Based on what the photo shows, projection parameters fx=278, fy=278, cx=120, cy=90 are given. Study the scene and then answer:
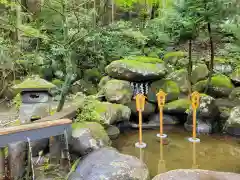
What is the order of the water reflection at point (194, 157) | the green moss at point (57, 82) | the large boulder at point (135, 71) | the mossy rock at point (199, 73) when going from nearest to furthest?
the water reflection at point (194, 157)
the large boulder at point (135, 71)
the green moss at point (57, 82)
the mossy rock at point (199, 73)

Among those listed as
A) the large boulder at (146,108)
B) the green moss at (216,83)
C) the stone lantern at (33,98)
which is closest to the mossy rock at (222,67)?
the green moss at (216,83)

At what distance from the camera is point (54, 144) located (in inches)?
218

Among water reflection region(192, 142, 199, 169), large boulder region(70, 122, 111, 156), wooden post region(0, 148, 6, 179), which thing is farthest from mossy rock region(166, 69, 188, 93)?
wooden post region(0, 148, 6, 179)

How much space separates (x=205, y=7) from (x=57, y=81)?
619 centimetres

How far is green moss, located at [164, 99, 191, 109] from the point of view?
909cm

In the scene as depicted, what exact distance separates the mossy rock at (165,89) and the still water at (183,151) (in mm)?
1508

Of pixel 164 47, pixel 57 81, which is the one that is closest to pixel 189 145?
pixel 57 81

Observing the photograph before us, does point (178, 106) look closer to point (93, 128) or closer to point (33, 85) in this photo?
point (93, 128)

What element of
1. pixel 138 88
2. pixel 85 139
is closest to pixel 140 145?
pixel 85 139

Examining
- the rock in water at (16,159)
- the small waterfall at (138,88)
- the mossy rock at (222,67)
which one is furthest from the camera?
the mossy rock at (222,67)

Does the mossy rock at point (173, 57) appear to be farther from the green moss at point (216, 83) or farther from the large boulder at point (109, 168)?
the large boulder at point (109, 168)

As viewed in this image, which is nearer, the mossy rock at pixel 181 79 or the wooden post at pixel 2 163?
the wooden post at pixel 2 163

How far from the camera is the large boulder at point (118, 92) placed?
29.5ft

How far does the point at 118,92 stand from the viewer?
9117 mm
